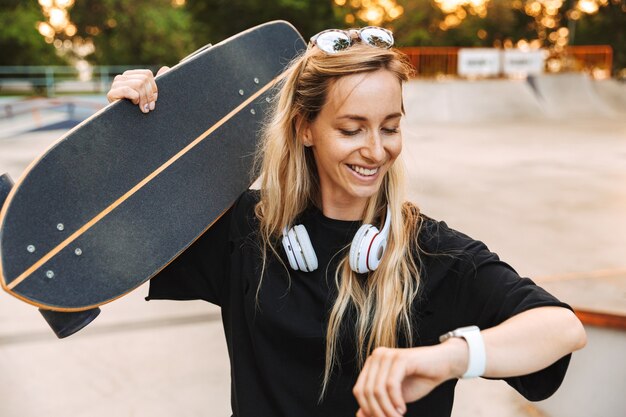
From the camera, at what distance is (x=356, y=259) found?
1206 mm

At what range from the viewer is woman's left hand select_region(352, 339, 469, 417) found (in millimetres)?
835

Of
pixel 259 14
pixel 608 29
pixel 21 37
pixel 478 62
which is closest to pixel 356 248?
pixel 478 62

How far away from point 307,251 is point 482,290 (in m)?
0.38

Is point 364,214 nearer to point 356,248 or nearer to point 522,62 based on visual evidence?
point 356,248

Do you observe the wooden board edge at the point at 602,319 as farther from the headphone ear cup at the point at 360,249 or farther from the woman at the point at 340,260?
the headphone ear cup at the point at 360,249

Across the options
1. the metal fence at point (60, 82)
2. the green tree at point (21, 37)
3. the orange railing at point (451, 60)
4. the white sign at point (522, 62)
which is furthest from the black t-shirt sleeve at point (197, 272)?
the green tree at point (21, 37)

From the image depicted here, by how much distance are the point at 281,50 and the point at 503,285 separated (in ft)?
3.80

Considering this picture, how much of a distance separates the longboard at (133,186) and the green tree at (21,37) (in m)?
28.4

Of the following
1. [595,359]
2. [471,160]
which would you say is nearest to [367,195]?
[595,359]

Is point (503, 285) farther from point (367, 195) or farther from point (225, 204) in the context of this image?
point (225, 204)

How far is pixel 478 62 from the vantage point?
16.4 metres

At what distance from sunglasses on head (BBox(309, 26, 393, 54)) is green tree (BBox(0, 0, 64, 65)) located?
28.9 m

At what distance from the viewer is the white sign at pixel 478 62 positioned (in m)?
16.2

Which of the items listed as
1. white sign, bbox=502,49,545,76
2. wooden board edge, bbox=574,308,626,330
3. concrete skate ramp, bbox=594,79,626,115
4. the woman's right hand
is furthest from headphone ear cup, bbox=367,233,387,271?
concrete skate ramp, bbox=594,79,626,115
